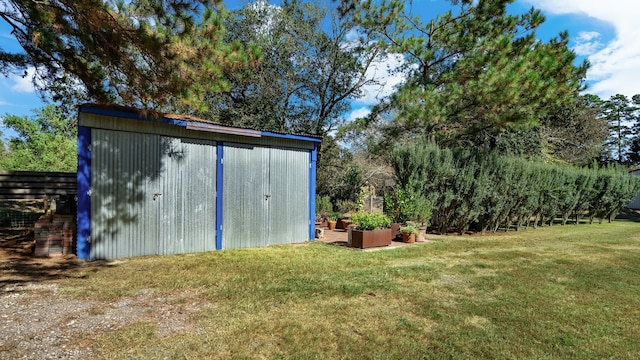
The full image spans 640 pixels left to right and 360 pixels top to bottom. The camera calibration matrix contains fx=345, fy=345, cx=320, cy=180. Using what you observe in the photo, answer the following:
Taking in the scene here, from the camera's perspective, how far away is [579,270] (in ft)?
18.3

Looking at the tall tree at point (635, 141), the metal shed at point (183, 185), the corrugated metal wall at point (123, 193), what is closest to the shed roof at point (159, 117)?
the metal shed at point (183, 185)

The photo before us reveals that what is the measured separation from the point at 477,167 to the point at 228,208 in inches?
284

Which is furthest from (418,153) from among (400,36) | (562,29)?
(562,29)

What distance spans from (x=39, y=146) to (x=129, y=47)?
14507mm

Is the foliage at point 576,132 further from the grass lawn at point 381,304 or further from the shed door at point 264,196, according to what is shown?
the shed door at point 264,196

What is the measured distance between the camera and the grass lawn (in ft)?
8.72

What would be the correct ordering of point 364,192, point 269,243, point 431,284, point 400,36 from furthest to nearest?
1. point 364,192
2. point 400,36
3. point 269,243
4. point 431,284

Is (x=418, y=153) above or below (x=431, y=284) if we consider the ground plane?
above

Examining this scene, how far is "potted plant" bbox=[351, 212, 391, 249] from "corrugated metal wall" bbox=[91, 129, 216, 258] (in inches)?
114

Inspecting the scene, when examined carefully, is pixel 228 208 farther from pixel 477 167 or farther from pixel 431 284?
pixel 477 167

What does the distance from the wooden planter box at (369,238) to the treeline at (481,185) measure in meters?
2.26

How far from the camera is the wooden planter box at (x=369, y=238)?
714 cm

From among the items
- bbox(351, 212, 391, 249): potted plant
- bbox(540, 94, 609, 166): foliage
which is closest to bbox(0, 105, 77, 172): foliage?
bbox(351, 212, 391, 249): potted plant

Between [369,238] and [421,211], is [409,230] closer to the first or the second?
[421,211]
